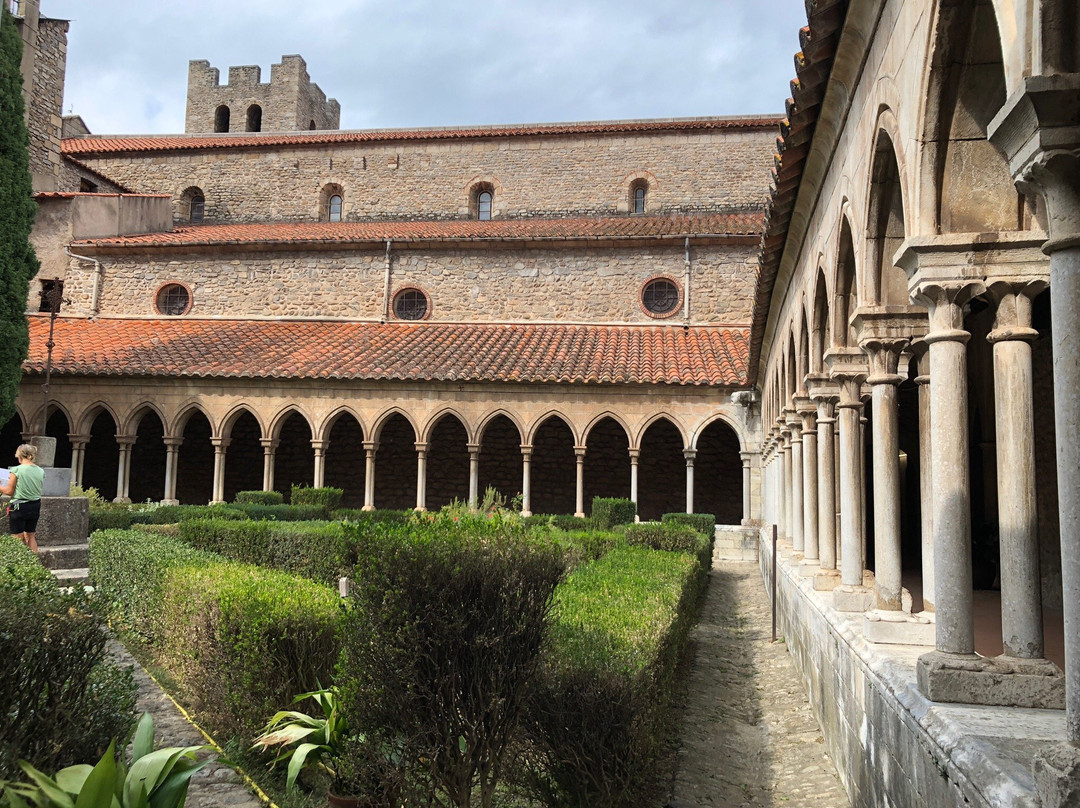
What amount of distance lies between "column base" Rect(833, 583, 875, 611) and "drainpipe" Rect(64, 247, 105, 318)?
64.9 ft

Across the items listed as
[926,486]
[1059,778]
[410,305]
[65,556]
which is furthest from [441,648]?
[410,305]

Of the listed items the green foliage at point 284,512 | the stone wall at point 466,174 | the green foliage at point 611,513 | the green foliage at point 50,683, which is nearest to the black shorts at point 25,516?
the green foliage at point 284,512

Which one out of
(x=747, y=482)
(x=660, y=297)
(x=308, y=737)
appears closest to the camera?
(x=308, y=737)

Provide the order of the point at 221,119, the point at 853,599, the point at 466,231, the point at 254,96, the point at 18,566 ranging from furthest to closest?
the point at 221,119 → the point at 254,96 → the point at 466,231 → the point at 853,599 → the point at 18,566

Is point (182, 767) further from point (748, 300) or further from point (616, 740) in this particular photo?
point (748, 300)

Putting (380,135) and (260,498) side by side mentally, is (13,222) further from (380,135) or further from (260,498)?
(380,135)

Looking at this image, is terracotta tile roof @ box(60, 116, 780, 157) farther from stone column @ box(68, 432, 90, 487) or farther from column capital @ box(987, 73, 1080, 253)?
column capital @ box(987, 73, 1080, 253)

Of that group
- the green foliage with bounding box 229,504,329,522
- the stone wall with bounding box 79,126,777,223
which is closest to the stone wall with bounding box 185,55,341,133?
the stone wall with bounding box 79,126,777,223

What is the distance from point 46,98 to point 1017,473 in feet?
71.5

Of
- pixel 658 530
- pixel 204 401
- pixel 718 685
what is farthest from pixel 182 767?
→ pixel 204 401

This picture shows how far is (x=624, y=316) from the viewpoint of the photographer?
63.1 feet

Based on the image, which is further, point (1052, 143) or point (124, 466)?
point (124, 466)

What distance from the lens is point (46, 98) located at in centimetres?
1928

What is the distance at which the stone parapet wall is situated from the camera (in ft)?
8.44
